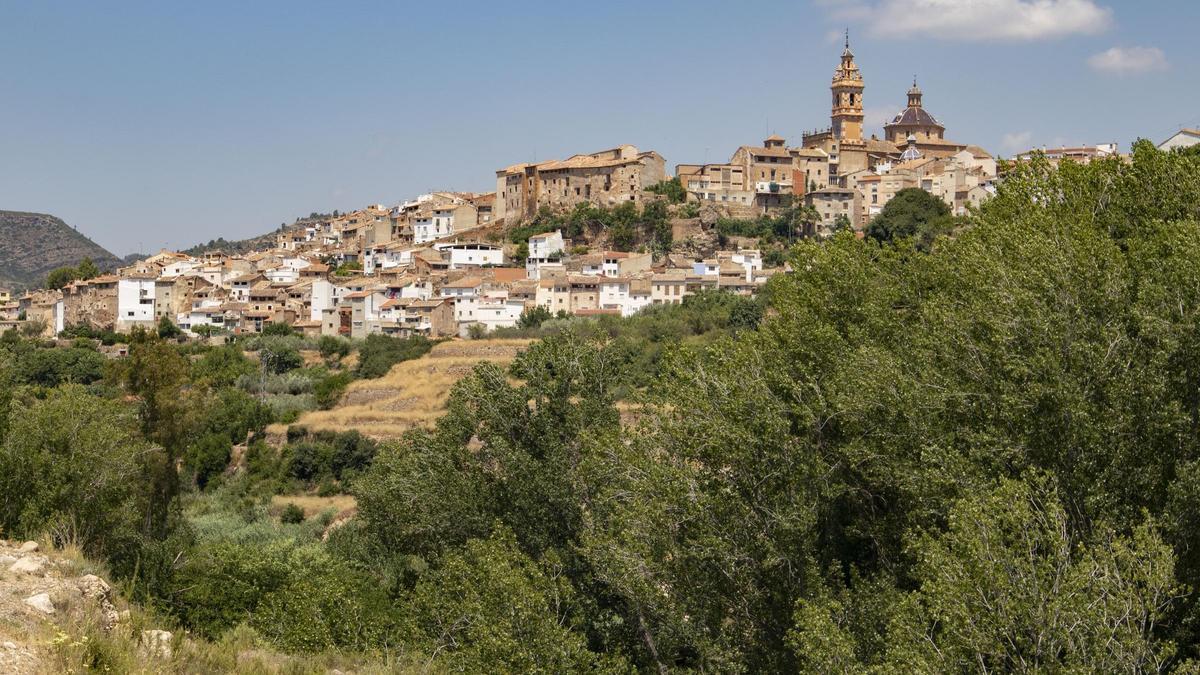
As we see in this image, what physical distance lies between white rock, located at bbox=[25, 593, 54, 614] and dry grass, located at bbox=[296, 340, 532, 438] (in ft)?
87.5

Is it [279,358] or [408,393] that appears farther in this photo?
[279,358]

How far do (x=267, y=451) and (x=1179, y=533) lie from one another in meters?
30.4

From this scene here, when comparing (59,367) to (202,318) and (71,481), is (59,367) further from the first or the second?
(71,481)

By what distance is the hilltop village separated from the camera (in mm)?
51781

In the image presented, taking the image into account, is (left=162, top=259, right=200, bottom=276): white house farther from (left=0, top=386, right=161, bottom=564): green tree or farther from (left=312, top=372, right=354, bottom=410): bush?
(left=0, top=386, right=161, bottom=564): green tree

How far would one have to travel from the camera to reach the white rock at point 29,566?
988 cm

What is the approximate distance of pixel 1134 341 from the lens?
11.1 meters

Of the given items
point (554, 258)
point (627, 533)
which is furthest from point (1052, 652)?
point (554, 258)

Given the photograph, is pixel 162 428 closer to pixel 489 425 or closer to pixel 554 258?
pixel 489 425

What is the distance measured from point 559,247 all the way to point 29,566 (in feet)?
169

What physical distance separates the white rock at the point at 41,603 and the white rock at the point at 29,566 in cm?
101

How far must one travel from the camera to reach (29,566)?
10.0 meters

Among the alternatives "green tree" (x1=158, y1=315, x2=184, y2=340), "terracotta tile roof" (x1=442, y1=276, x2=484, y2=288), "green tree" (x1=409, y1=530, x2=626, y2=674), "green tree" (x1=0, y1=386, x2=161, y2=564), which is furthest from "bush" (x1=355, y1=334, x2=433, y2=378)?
"green tree" (x1=409, y1=530, x2=626, y2=674)

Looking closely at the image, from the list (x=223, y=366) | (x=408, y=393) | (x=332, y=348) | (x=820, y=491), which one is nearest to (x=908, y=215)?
(x=408, y=393)
